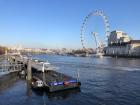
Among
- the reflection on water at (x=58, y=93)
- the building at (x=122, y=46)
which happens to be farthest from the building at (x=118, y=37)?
the reflection on water at (x=58, y=93)

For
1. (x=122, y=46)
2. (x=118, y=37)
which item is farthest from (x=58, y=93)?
(x=118, y=37)

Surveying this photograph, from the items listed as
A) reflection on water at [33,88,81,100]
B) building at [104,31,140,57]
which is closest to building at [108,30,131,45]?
building at [104,31,140,57]

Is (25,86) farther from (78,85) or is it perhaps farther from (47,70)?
(47,70)

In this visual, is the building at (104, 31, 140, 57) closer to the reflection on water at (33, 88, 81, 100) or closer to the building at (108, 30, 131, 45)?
the building at (108, 30, 131, 45)

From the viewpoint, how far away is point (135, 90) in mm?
29422

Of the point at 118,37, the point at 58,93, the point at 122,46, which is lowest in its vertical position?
the point at 58,93

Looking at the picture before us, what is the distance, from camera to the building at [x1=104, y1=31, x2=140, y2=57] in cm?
14961

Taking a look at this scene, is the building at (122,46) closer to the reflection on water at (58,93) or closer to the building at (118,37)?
the building at (118,37)

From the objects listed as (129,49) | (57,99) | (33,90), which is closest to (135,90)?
(57,99)

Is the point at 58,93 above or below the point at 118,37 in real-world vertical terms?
below

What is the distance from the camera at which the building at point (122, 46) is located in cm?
14961

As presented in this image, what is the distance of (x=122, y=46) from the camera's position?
536 ft

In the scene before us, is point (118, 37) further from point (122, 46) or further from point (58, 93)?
point (58, 93)

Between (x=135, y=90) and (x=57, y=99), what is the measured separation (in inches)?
382
